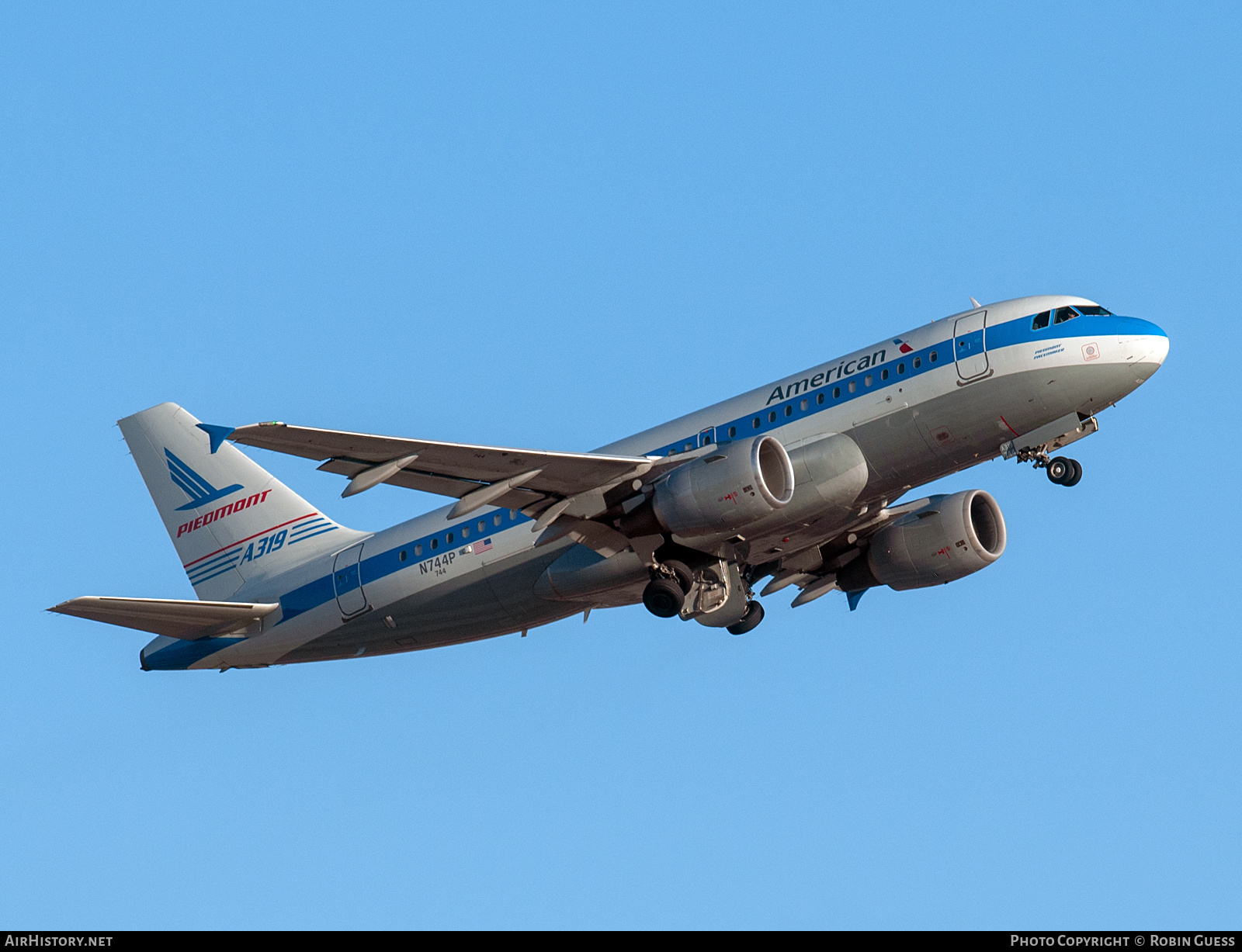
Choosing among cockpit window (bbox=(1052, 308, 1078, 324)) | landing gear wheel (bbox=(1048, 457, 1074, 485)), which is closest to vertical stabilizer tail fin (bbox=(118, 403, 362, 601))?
landing gear wheel (bbox=(1048, 457, 1074, 485))

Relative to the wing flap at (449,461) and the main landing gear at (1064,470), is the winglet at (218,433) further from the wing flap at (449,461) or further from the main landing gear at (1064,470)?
the main landing gear at (1064,470)

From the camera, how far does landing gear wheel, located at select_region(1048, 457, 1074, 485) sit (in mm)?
32875

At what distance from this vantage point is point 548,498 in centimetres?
3384

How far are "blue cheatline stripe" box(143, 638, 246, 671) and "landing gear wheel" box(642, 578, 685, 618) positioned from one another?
1115 cm

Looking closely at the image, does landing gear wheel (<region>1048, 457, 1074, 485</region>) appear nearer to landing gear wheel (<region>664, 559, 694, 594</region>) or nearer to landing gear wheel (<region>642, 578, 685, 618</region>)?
landing gear wheel (<region>664, 559, 694, 594</region>)

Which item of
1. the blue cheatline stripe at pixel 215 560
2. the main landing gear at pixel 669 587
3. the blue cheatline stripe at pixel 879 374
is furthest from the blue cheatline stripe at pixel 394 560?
the main landing gear at pixel 669 587

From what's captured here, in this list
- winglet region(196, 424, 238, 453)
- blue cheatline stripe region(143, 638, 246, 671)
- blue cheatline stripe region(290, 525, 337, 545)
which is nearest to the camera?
winglet region(196, 424, 238, 453)

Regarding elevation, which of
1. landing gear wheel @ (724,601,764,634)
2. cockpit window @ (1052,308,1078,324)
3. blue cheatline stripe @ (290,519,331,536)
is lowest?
landing gear wheel @ (724,601,764,634)

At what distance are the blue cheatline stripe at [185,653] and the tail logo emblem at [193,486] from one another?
16.2 ft

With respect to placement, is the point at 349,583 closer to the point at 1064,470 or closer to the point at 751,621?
the point at 751,621

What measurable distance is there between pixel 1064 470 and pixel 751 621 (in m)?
8.92

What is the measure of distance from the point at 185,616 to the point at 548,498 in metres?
10.3

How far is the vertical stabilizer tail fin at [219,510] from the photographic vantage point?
41156mm
